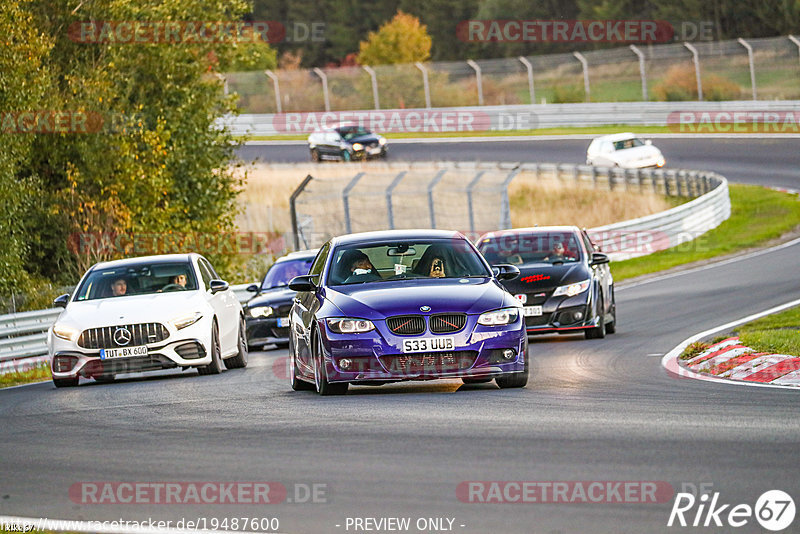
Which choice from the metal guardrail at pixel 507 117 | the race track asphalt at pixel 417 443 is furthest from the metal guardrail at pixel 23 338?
the metal guardrail at pixel 507 117

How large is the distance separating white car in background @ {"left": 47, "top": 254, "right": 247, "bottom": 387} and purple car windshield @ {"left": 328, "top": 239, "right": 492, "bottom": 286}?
3389 millimetres

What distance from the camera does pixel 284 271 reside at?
74.2 feet

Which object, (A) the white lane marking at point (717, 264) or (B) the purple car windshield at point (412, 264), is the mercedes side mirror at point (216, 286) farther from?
(A) the white lane marking at point (717, 264)

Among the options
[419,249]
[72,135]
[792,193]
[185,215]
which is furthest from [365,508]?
[792,193]

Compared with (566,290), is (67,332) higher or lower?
higher

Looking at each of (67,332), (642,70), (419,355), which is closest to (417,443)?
(419,355)

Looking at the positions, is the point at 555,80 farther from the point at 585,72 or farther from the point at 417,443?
the point at 417,443

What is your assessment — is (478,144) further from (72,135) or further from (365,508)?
(365,508)

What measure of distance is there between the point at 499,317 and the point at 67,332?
5.81 m

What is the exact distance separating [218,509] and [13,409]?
655 centimetres

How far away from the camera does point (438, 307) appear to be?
36.8 ft

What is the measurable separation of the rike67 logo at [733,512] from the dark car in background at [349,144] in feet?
148

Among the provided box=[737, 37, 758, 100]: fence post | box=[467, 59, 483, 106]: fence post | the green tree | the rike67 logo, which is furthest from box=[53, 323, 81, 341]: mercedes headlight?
the green tree

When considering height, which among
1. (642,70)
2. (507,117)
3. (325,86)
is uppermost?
(325,86)
